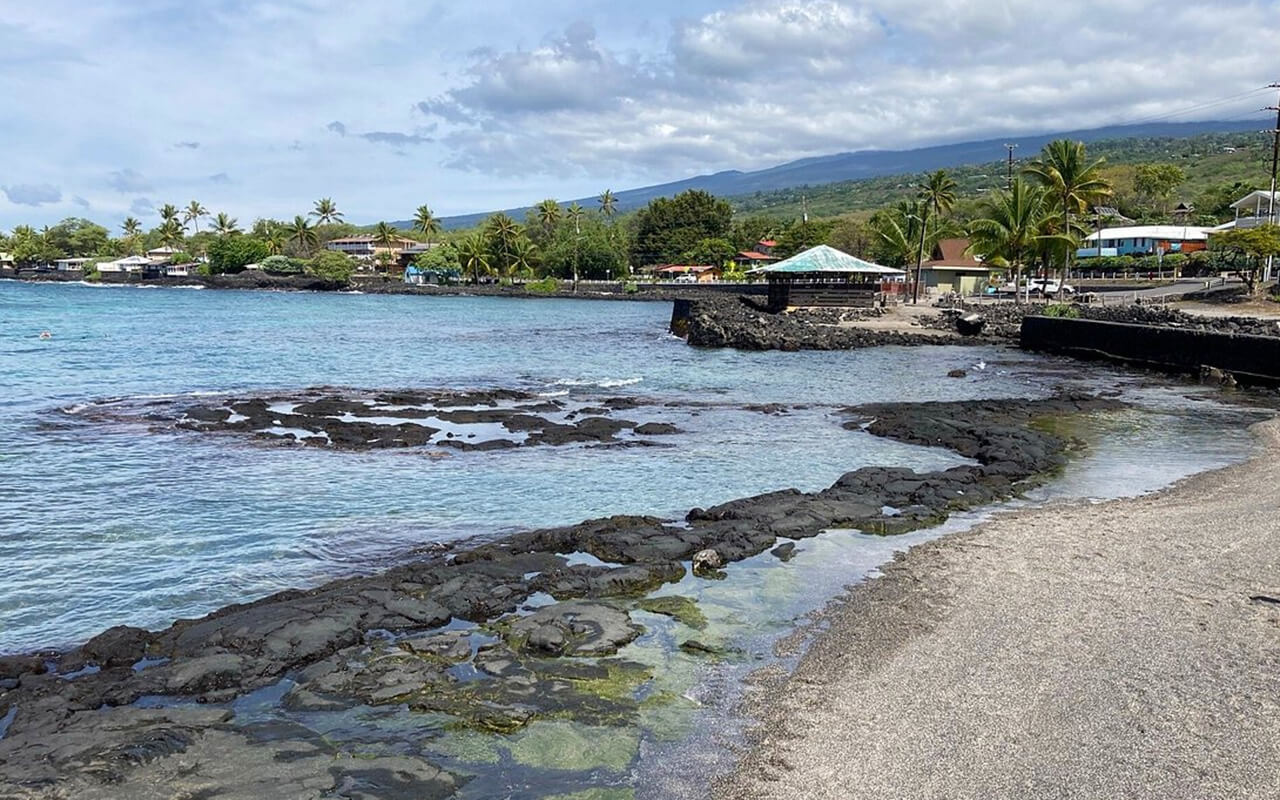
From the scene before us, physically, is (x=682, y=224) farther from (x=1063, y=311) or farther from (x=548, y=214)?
(x=1063, y=311)

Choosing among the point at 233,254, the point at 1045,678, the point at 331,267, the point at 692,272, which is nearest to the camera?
the point at 1045,678

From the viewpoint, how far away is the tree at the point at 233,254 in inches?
5512

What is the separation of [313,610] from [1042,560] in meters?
8.81

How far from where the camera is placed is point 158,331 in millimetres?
58156

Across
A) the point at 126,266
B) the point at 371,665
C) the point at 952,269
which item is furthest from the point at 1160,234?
the point at 126,266

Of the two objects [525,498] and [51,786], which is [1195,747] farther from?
[525,498]

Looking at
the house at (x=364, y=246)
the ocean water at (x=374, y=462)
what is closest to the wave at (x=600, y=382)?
the ocean water at (x=374, y=462)

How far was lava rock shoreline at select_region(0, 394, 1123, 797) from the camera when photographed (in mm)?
7047

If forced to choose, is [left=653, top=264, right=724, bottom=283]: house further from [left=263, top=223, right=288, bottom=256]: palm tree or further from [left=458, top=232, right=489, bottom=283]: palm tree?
[left=263, top=223, right=288, bottom=256]: palm tree

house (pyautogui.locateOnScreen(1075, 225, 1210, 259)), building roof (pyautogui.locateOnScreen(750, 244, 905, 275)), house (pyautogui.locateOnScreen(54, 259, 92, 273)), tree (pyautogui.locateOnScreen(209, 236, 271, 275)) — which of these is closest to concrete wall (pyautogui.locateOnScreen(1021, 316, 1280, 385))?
building roof (pyautogui.locateOnScreen(750, 244, 905, 275))

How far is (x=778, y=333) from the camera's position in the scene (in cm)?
4966

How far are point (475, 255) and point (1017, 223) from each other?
83.8 metres

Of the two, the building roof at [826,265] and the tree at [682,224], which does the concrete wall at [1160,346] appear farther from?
the tree at [682,224]

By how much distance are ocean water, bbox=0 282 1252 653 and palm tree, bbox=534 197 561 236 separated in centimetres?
9332
